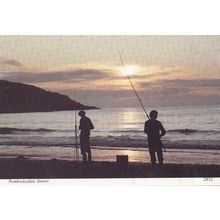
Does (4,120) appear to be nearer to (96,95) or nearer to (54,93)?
(54,93)

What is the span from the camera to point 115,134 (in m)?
2.11

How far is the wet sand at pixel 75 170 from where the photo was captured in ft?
6.86

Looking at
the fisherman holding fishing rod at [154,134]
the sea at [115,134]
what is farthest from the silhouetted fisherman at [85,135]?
the fisherman holding fishing rod at [154,134]

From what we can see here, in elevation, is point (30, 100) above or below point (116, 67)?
→ below

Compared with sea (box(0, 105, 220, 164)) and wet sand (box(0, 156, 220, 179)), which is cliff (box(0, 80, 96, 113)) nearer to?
sea (box(0, 105, 220, 164))

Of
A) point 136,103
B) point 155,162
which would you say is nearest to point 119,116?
point 136,103

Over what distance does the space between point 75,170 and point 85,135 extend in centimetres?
14

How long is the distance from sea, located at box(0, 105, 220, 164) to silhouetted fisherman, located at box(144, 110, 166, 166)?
16mm

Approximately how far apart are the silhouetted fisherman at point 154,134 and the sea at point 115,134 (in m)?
0.02

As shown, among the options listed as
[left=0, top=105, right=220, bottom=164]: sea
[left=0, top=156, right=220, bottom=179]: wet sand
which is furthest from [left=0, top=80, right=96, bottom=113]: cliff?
[left=0, top=156, right=220, bottom=179]: wet sand

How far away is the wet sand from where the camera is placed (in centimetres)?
209

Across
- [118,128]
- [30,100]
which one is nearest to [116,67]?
[118,128]

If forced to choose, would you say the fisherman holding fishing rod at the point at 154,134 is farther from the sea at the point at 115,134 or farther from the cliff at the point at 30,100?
the cliff at the point at 30,100

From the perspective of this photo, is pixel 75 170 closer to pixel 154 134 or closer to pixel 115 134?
pixel 115 134
